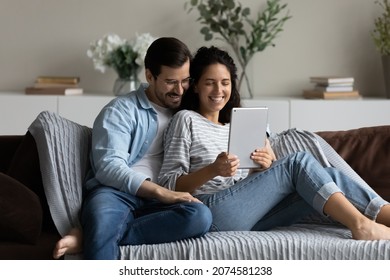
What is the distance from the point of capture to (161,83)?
10.2 feet

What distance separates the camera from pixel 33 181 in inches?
119

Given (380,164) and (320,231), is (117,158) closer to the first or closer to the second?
(320,231)

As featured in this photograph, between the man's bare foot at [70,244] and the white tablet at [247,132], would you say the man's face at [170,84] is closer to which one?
the white tablet at [247,132]

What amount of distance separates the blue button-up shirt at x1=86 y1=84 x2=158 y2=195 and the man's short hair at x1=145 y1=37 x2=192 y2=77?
0.45 feet

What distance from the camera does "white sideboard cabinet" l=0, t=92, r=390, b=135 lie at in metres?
4.88

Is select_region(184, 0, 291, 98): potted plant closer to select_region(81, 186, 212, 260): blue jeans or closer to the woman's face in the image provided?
the woman's face

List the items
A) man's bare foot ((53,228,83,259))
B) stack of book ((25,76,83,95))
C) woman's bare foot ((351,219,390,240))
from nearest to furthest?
man's bare foot ((53,228,83,259)), woman's bare foot ((351,219,390,240)), stack of book ((25,76,83,95))

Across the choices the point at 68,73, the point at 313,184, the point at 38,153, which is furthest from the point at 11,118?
the point at 313,184

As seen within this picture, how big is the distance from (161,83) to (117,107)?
19 cm

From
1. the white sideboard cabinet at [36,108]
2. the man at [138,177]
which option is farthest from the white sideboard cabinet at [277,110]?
the man at [138,177]

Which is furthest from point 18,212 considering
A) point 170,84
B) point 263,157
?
point 263,157

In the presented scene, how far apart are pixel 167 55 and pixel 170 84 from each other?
0.36 feet

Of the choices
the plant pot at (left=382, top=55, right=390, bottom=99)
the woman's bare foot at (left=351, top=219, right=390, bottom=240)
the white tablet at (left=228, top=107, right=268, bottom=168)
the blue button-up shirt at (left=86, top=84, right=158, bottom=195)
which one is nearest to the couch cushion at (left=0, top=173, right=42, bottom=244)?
the blue button-up shirt at (left=86, top=84, right=158, bottom=195)
